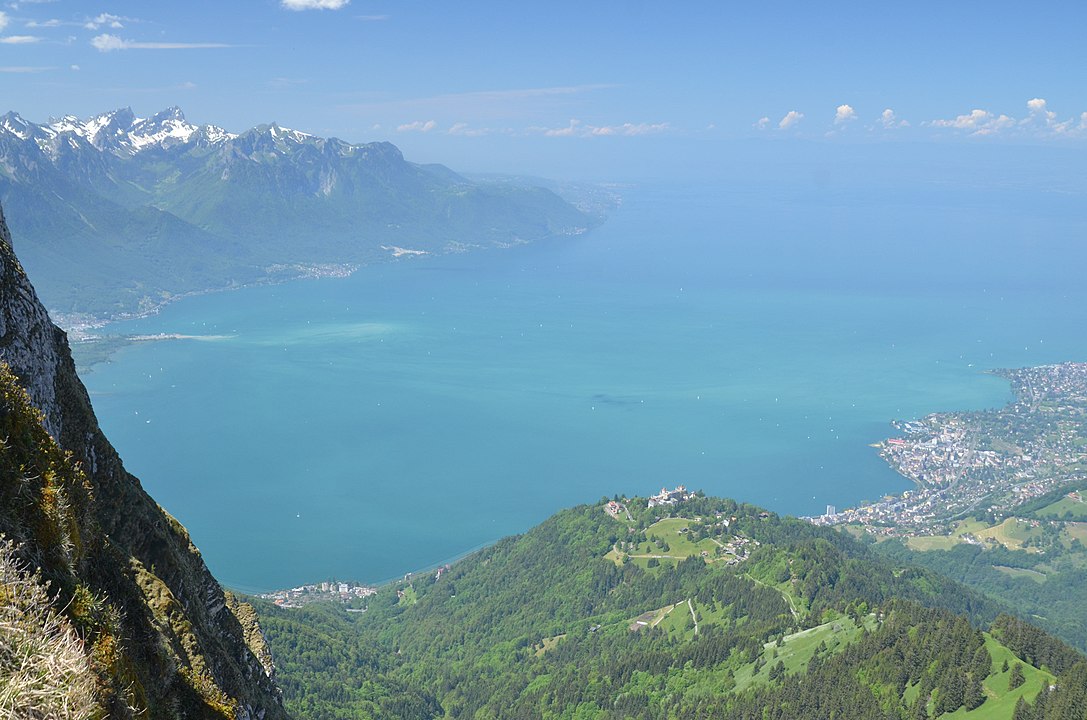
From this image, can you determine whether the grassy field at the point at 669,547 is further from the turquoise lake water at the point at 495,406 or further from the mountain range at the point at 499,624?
the turquoise lake water at the point at 495,406

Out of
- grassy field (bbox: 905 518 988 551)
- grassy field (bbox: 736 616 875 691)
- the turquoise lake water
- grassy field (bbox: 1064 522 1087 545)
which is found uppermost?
grassy field (bbox: 736 616 875 691)

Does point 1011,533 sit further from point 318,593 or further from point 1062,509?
point 318,593

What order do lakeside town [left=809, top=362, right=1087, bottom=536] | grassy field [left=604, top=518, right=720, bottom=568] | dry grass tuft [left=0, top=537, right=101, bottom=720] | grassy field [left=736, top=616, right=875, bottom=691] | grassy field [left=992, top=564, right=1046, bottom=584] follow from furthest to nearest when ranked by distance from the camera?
1. lakeside town [left=809, top=362, right=1087, bottom=536]
2. grassy field [left=992, top=564, right=1046, bottom=584]
3. grassy field [left=604, top=518, right=720, bottom=568]
4. grassy field [left=736, top=616, right=875, bottom=691]
5. dry grass tuft [left=0, top=537, right=101, bottom=720]

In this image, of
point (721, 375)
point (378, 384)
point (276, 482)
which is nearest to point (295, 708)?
point (276, 482)

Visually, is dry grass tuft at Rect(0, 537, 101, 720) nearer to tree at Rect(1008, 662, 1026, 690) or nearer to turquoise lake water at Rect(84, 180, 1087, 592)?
tree at Rect(1008, 662, 1026, 690)

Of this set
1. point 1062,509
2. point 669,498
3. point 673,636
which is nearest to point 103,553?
point 673,636

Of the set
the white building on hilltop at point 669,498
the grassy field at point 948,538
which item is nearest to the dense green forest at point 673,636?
the white building on hilltop at point 669,498

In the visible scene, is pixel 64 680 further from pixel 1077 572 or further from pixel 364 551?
pixel 1077 572

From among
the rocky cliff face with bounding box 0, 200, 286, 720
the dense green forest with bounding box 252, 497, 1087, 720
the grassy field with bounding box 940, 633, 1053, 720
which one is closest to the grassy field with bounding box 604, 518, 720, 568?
the dense green forest with bounding box 252, 497, 1087, 720
